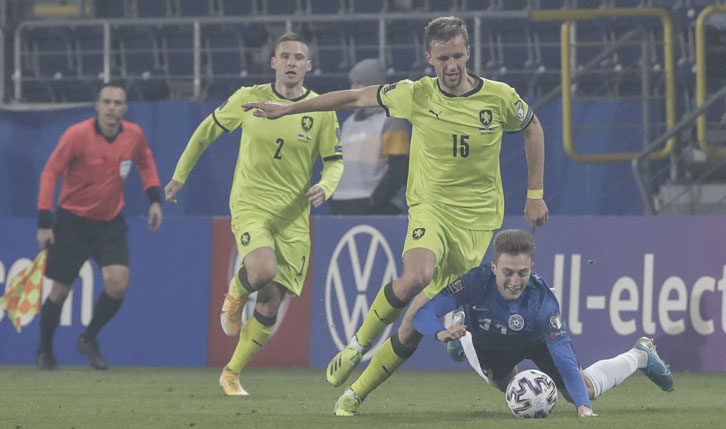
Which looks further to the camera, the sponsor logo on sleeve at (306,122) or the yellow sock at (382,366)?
the sponsor logo on sleeve at (306,122)

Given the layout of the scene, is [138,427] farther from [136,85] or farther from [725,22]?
[136,85]

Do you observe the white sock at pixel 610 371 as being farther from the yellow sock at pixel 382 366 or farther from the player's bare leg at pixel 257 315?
the player's bare leg at pixel 257 315

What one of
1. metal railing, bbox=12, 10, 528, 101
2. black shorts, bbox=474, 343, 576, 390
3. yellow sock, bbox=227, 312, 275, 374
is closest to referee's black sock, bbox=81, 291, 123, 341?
yellow sock, bbox=227, 312, 275, 374

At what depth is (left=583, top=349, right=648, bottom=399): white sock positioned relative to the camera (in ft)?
23.6

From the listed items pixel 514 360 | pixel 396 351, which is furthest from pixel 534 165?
pixel 396 351

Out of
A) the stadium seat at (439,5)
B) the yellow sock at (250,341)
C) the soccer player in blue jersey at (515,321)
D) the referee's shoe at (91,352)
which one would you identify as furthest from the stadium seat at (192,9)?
the soccer player in blue jersey at (515,321)

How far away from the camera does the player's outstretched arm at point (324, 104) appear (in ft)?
22.5

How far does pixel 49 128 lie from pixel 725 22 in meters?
6.00

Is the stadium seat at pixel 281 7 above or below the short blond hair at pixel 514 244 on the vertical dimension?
above

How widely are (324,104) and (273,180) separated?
83.4 inches

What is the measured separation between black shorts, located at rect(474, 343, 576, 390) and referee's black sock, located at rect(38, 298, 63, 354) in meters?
5.03

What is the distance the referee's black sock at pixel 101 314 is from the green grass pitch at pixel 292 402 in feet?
0.97

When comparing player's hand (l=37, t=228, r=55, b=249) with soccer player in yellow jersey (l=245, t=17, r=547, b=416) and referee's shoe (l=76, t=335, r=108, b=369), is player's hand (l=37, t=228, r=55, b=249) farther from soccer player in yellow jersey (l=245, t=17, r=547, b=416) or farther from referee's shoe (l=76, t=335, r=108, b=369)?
soccer player in yellow jersey (l=245, t=17, r=547, b=416)

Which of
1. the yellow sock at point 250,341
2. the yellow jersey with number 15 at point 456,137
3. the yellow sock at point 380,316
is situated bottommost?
the yellow sock at point 250,341
